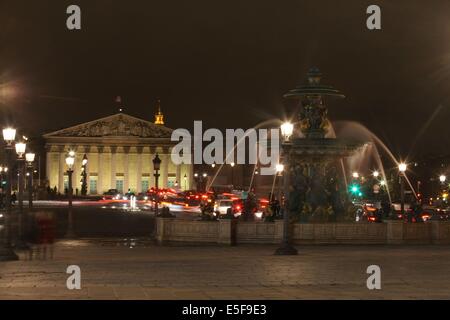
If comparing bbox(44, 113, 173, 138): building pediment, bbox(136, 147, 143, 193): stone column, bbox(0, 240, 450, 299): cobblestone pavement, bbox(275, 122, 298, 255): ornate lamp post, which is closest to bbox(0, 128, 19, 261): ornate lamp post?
bbox(0, 240, 450, 299): cobblestone pavement

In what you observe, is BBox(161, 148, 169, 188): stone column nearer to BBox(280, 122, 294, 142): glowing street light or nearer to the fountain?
the fountain

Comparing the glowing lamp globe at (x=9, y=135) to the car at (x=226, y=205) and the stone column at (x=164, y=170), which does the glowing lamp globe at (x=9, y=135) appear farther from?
the stone column at (x=164, y=170)

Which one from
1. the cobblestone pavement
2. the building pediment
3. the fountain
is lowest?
the cobblestone pavement

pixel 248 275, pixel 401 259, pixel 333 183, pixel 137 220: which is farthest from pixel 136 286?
pixel 137 220

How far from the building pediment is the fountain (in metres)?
140

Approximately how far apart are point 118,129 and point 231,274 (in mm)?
158509

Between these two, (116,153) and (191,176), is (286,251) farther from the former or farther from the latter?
(116,153)

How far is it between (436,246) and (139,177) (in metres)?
150

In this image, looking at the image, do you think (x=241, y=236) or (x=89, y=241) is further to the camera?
(x=89, y=241)

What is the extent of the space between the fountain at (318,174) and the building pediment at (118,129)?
139701 mm

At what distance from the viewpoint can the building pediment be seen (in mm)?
175625

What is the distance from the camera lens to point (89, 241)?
3697 centimetres
